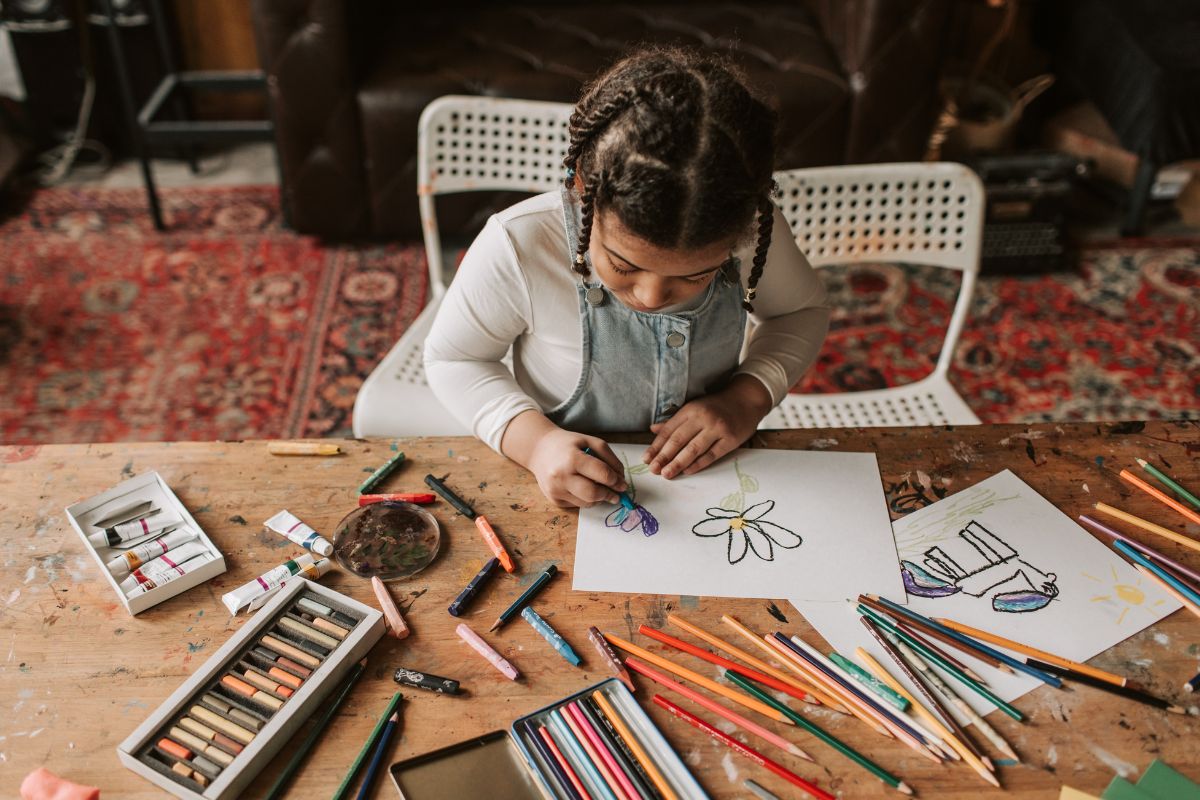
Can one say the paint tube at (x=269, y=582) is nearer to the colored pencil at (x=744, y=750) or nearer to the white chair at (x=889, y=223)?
the colored pencil at (x=744, y=750)

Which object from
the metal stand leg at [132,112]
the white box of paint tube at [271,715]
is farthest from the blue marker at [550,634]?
the metal stand leg at [132,112]

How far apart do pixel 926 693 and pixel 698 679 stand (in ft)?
0.62

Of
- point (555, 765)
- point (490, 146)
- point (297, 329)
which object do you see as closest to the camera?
point (555, 765)

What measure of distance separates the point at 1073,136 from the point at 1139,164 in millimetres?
298

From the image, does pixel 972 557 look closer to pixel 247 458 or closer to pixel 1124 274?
pixel 247 458

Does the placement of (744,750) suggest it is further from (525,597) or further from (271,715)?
(271,715)

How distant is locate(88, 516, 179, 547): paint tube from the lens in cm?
88

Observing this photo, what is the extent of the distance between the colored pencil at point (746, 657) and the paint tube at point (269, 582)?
0.33 meters

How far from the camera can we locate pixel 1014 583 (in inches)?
34.1

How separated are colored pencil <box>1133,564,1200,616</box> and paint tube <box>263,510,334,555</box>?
0.77 meters

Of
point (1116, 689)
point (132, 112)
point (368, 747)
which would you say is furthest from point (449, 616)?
point (132, 112)

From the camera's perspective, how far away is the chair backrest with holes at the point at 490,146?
4.66 feet

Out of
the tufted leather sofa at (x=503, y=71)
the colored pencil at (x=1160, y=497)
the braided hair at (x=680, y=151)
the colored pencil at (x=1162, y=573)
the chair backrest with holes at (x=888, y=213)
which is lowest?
the tufted leather sofa at (x=503, y=71)

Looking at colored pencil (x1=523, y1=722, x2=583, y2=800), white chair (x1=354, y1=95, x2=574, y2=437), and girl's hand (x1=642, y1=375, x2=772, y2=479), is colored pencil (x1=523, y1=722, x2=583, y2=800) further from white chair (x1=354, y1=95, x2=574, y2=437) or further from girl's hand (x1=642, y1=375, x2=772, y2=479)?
white chair (x1=354, y1=95, x2=574, y2=437)
